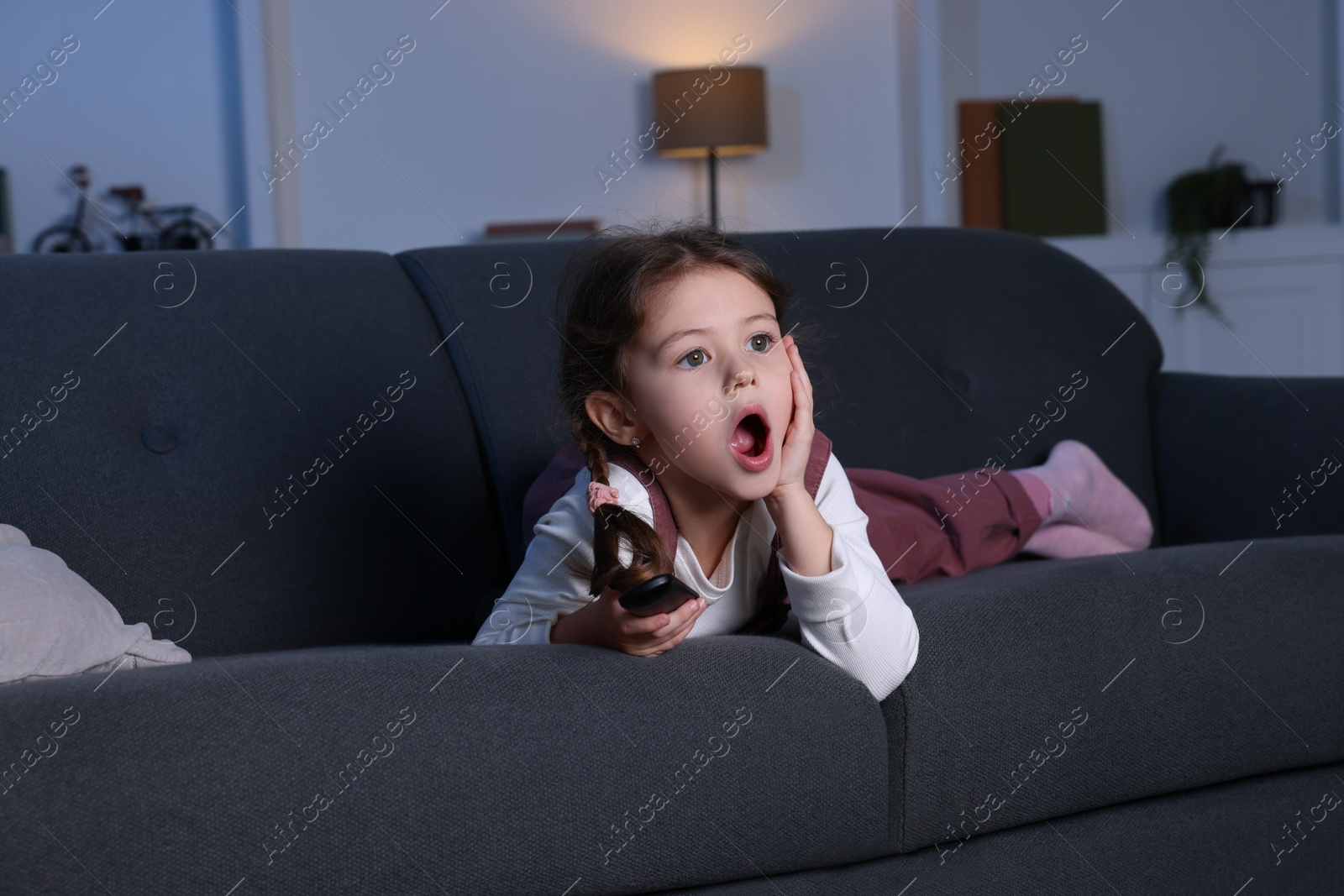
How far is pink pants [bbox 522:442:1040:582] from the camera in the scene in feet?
4.91

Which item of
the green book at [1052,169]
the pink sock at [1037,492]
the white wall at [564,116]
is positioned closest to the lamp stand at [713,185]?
the white wall at [564,116]

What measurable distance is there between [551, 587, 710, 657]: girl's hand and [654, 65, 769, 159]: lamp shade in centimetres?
305

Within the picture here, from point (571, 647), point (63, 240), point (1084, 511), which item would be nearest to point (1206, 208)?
point (1084, 511)

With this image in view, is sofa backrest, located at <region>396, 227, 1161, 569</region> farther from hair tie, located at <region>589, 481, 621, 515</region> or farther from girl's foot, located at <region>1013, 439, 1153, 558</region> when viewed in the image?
hair tie, located at <region>589, 481, 621, 515</region>

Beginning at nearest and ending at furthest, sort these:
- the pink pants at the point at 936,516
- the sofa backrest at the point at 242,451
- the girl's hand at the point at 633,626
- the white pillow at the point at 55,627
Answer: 1. the girl's hand at the point at 633,626
2. the white pillow at the point at 55,627
3. the sofa backrest at the point at 242,451
4. the pink pants at the point at 936,516

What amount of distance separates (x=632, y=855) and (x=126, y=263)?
1.04m

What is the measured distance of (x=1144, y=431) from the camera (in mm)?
1883

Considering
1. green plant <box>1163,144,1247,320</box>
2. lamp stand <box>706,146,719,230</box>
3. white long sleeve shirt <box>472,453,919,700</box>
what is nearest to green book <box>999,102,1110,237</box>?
green plant <box>1163,144,1247,320</box>

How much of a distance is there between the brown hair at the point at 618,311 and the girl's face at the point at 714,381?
0.07 feet

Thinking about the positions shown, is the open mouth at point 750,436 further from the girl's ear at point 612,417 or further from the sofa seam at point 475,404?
the sofa seam at point 475,404

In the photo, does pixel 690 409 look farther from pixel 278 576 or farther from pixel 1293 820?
pixel 1293 820

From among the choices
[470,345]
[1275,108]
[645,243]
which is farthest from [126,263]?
[1275,108]

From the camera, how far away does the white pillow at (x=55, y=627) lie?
42.2 inches

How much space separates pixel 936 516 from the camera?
1.59 m
